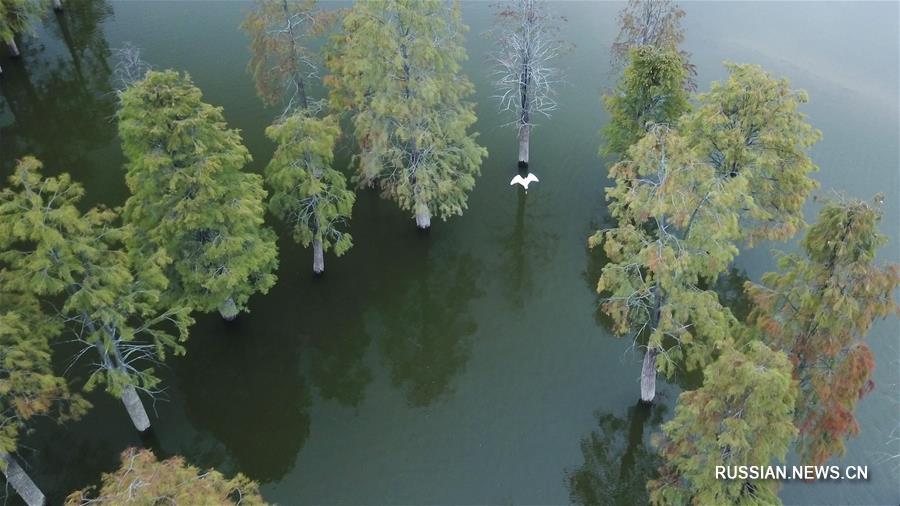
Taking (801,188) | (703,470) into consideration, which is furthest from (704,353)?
(801,188)

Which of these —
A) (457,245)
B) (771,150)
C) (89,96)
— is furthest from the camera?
(89,96)

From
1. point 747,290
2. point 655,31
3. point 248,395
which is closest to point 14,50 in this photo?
point 248,395

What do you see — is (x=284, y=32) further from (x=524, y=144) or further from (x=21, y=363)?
(x=21, y=363)

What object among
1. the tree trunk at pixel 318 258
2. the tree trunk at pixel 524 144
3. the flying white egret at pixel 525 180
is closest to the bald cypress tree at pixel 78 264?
the tree trunk at pixel 318 258

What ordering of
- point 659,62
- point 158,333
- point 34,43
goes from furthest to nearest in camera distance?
1. point 34,43
2. point 659,62
3. point 158,333

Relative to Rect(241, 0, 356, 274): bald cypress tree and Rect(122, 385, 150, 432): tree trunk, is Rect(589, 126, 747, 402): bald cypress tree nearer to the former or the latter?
Rect(241, 0, 356, 274): bald cypress tree

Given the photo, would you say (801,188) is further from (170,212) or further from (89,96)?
(89,96)
